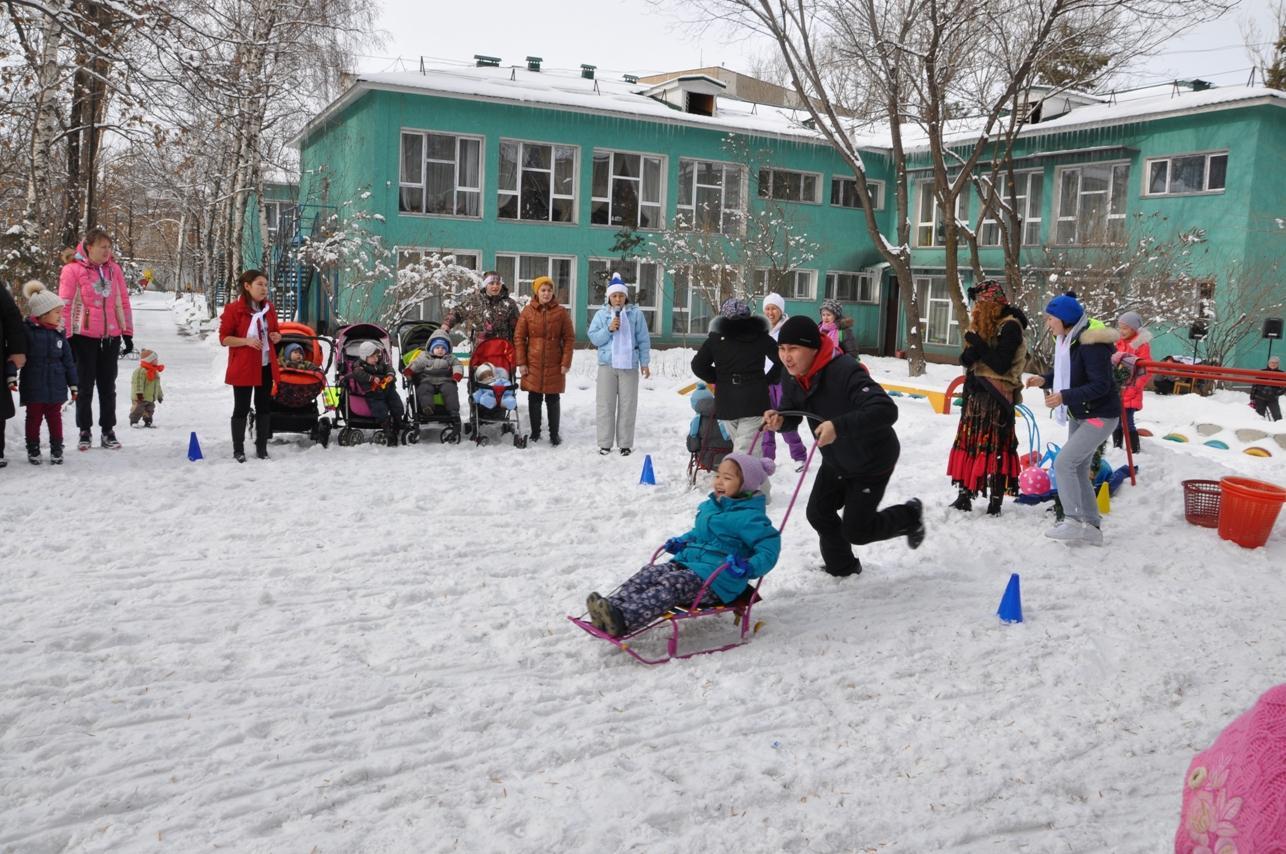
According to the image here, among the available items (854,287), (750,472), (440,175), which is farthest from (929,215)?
(750,472)

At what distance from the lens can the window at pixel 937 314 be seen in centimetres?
2989

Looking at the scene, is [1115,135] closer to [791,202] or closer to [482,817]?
[791,202]

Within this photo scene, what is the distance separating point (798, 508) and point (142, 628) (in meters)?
5.01

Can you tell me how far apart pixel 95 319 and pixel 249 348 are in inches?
59.0

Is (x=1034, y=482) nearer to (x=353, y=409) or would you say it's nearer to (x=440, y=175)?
(x=353, y=409)

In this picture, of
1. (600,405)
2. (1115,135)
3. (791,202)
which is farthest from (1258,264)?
(600,405)

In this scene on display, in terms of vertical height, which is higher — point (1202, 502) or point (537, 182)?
point (537, 182)

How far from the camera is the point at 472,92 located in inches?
972

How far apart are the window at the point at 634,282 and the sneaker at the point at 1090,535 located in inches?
788

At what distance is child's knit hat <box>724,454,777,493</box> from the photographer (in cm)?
544

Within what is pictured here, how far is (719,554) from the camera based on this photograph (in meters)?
5.36

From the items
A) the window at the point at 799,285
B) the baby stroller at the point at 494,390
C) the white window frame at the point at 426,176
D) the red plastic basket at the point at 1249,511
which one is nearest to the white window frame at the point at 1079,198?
the window at the point at 799,285

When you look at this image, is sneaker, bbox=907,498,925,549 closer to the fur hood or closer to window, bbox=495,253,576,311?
the fur hood

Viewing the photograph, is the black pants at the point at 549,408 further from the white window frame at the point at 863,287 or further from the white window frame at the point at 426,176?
the white window frame at the point at 863,287
